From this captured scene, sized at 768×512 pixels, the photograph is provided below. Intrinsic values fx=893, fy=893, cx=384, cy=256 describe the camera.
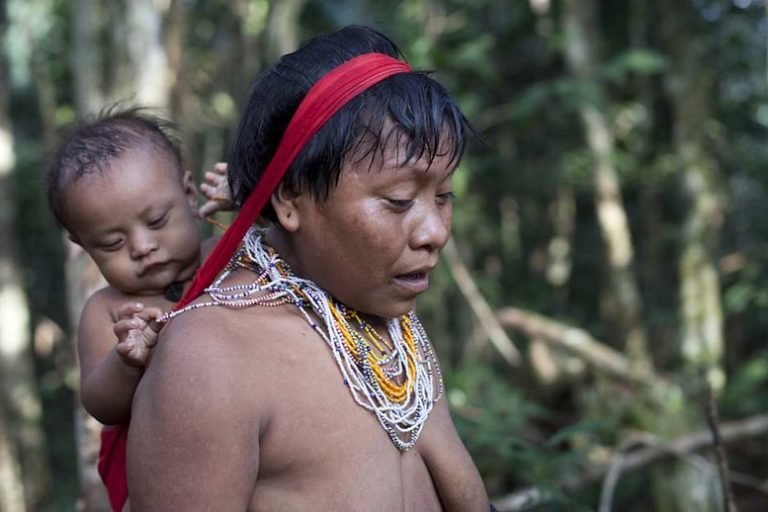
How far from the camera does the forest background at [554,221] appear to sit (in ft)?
16.0

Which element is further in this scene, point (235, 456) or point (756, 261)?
point (756, 261)

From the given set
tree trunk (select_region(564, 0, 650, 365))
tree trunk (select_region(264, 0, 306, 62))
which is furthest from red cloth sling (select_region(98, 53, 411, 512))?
tree trunk (select_region(564, 0, 650, 365))

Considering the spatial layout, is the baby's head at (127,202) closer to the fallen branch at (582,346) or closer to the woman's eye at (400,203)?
the woman's eye at (400,203)

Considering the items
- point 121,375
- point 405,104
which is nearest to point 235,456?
point 121,375

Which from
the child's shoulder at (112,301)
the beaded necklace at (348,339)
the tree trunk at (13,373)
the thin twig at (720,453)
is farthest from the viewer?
the tree trunk at (13,373)

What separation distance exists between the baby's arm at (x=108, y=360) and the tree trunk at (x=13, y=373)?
23.0ft

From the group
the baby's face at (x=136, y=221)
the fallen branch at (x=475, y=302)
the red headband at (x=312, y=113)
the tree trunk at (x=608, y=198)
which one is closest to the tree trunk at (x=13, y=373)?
the fallen branch at (x=475, y=302)

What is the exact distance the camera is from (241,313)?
64.8 inches

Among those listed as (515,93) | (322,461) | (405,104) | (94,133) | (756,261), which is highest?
(405,104)

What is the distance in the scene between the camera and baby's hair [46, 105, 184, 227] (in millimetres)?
1994

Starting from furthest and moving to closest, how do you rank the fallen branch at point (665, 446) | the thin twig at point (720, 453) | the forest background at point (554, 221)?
the fallen branch at point (665, 446)
the forest background at point (554, 221)
the thin twig at point (720, 453)

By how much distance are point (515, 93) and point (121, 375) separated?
327 inches

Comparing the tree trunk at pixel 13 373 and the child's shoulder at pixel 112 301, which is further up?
the child's shoulder at pixel 112 301

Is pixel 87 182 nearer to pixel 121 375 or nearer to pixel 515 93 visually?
pixel 121 375
